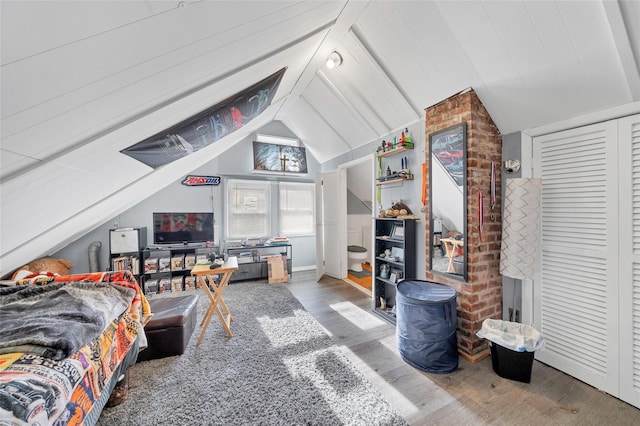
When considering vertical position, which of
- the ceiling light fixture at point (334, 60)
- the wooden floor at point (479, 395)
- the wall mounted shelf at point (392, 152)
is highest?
the ceiling light fixture at point (334, 60)

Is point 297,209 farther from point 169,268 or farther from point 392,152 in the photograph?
point 392,152

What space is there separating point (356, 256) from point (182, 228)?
3.41 m

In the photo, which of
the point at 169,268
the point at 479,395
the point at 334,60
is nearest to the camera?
the point at 479,395

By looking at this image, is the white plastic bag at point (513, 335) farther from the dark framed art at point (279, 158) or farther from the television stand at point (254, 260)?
Answer: the dark framed art at point (279, 158)

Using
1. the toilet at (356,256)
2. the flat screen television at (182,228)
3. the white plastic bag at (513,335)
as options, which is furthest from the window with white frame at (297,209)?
the white plastic bag at (513,335)

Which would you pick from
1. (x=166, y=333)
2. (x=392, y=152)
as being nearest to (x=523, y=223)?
(x=392, y=152)

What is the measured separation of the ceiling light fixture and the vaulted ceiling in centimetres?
7

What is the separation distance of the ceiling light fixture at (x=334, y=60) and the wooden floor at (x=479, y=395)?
128 inches

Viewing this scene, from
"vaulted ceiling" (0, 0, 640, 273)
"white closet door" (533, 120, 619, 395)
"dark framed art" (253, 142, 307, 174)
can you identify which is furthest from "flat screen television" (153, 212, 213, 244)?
"white closet door" (533, 120, 619, 395)

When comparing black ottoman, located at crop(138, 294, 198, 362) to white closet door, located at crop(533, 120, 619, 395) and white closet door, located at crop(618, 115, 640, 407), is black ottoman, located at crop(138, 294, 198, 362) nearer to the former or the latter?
white closet door, located at crop(533, 120, 619, 395)

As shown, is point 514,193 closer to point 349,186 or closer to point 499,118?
point 499,118

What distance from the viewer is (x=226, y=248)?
176 inches

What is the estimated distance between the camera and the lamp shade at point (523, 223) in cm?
198

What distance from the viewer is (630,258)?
1642 mm
